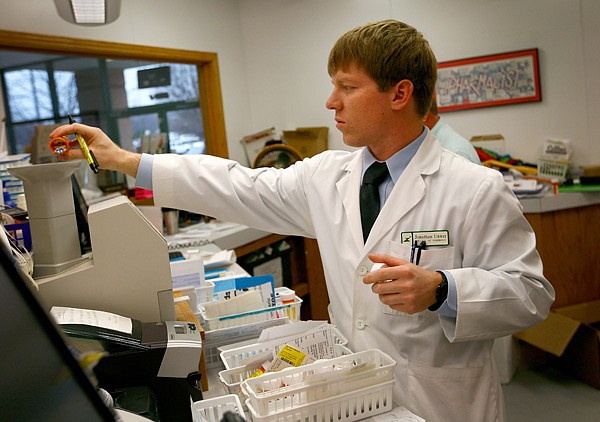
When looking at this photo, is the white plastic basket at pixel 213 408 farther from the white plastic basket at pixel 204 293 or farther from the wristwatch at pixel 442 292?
the white plastic basket at pixel 204 293

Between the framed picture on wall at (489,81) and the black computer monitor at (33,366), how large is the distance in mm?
4128

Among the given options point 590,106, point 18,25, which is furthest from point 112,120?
point 590,106

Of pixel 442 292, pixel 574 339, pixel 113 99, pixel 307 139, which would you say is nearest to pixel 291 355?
pixel 442 292

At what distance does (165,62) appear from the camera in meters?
4.63

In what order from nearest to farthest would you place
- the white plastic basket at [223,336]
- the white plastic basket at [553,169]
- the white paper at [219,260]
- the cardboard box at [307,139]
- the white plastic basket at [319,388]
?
the white plastic basket at [319,388], the white plastic basket at [223,336], the white paper at [219,260], the white plastic basket at [553,169], the cardboard box at [307,139]

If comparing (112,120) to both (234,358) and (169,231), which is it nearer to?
(169,231)

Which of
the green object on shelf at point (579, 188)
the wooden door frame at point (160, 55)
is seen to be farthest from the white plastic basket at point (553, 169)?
the wooden door frame at point (160, 55)

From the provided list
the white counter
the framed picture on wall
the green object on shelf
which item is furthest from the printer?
the framed picture on wall

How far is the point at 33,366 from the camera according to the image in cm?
60

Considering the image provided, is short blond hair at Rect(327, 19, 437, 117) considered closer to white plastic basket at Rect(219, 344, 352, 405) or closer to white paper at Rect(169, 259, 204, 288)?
white plastic basket at Rect(219, 344, 352, 405)

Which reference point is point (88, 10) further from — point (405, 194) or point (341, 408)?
point (341, 408)

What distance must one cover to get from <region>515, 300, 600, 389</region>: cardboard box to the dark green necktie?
93.6 inches

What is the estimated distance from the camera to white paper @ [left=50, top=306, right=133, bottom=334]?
48.8 inches

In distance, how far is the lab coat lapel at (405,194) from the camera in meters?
1.54
